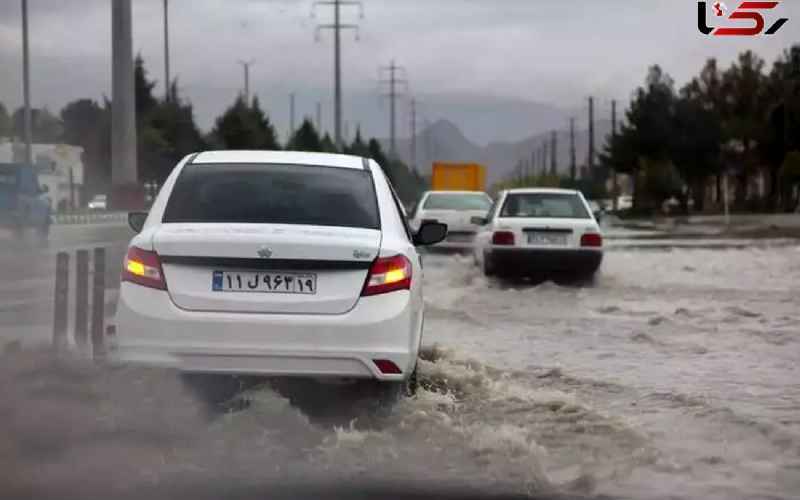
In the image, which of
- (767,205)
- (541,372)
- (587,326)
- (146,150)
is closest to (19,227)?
(587,326)

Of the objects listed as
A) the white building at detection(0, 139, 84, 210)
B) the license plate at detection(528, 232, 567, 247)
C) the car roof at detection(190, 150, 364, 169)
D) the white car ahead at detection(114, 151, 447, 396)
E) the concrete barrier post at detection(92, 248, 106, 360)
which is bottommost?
the white building at detection(0, 139, 84, 210)

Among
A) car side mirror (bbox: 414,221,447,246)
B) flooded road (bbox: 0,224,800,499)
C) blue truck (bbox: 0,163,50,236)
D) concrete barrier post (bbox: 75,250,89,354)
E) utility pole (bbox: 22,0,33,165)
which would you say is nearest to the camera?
flooded road (bbox: 0,224,800,499)

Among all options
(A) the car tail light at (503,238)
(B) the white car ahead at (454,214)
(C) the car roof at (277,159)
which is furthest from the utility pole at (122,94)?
(C) the car roof at (277,159)

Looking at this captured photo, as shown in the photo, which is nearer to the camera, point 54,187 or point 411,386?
point 411,386

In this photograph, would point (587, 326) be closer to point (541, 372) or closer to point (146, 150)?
point (541, 372)

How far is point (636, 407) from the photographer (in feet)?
27.0

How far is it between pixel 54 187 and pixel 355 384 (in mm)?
68448

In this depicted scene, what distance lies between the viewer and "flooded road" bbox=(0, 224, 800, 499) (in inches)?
232

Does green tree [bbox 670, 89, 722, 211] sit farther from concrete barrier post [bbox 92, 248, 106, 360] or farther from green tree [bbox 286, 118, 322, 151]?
concrete barrier post [bbox 92, 248, 106, 360]

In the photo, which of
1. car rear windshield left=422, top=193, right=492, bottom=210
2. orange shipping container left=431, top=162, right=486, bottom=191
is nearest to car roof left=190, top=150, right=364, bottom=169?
car rear windshield left=422, top=193, right=492, bottom=210

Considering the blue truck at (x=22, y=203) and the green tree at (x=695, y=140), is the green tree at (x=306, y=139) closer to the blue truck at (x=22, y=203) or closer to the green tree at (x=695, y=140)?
the green tree at (x=695, y=140)

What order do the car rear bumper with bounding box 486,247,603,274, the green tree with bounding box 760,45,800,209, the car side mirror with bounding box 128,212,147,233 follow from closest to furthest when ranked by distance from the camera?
the car side mirror with bounding box 128,212,147,233 < the car rear bumper with bounding box 486,247,603,274 < the green tree with bounding box 760,45,800,209

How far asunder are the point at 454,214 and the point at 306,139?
75043mm

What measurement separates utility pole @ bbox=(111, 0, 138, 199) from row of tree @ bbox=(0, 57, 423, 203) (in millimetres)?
43667
